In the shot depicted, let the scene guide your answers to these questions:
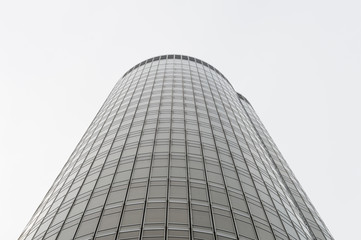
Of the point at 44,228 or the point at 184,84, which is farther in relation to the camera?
the point at 184,84

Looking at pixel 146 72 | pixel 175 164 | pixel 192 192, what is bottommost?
pixel 192 192

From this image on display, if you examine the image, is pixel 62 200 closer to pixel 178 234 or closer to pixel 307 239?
pixel 178 234

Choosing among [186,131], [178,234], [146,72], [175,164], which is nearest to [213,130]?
[186,131]

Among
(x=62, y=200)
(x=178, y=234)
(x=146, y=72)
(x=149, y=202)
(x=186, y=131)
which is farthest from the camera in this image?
(x=146, y=72)

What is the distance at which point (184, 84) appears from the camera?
62.9 metres

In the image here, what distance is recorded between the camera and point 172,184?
3109cm

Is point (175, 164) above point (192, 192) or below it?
above

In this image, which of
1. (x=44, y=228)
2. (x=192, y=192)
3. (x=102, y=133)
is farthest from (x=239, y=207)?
(x=102, y=133)

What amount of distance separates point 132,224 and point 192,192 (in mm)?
6146

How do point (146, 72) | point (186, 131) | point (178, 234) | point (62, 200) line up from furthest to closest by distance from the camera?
point (146, 72)
point (186, 131)
point (62, 200)
point (178, 234)

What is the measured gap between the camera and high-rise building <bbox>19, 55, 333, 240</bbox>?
1041 inches

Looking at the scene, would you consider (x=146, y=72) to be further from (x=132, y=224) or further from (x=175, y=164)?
(x=132, y=224)

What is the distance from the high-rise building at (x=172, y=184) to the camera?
1041 inches

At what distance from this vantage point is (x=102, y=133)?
46594 millimetres
